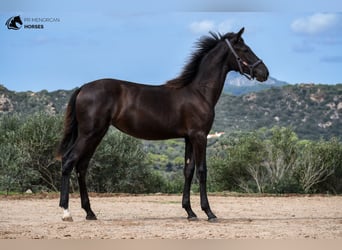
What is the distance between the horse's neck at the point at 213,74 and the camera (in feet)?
30.1

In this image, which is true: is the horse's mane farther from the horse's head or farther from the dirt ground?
the dirt ground

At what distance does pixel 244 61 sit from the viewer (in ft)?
30.2

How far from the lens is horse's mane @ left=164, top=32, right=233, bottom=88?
9.22m

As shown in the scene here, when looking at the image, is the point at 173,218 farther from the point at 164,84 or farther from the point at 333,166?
the point at 333,166

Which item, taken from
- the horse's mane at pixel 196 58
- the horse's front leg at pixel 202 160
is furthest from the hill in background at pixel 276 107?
the horse's front leg at pixel 202 160

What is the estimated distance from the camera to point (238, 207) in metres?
11.5

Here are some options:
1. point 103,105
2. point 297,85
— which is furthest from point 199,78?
point 297,85

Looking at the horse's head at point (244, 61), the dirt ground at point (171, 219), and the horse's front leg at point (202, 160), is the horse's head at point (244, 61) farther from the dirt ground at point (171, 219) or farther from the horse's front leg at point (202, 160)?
the dirt ground at point (171, 219)

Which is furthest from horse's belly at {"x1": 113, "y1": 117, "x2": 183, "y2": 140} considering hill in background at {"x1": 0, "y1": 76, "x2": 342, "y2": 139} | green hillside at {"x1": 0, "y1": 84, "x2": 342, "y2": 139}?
hill in background at {"x1": 0, "y1": 76, "x2": 342, "y2": 139}

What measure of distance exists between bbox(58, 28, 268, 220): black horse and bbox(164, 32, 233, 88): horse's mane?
2 centimetres

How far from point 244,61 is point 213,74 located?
538mm

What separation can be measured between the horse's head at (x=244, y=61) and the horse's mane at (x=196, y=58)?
0.20 m

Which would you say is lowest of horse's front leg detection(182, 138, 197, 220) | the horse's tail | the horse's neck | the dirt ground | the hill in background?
the dirt ground

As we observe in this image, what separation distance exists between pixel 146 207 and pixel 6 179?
5924 mm
